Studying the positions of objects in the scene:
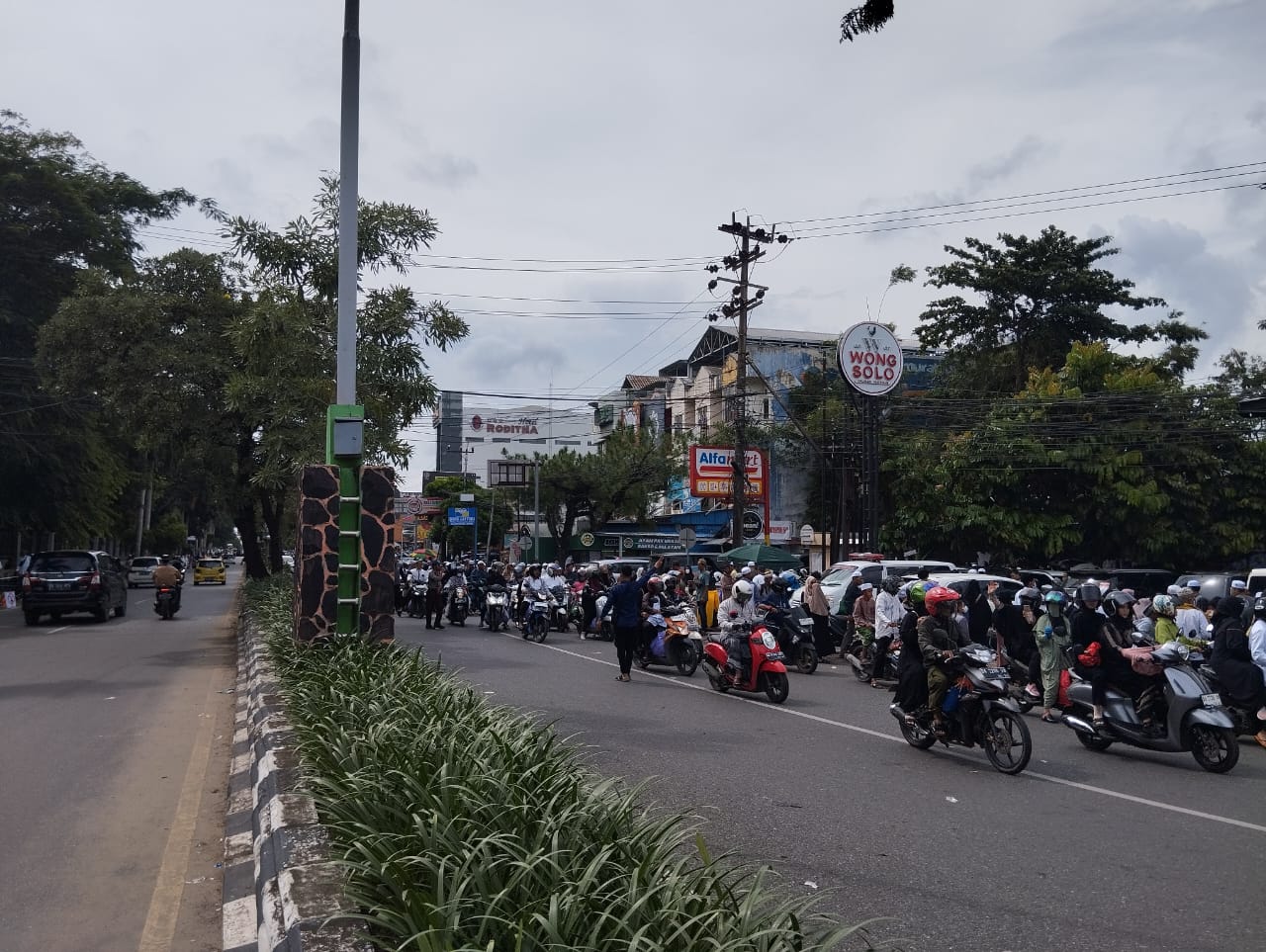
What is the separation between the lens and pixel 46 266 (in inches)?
1246

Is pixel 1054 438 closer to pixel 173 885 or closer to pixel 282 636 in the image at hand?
pixel 282 636

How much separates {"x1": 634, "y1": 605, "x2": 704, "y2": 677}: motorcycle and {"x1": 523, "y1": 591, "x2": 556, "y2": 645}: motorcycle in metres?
5.51

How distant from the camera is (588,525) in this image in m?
57.3

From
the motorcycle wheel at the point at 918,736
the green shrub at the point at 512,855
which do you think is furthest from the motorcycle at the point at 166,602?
the green shrub at the point at 512,855

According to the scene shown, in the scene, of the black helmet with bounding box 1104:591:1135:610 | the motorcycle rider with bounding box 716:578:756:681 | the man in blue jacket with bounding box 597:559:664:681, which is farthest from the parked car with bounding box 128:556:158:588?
the black helmet with bounding box 1104:591:1135:610

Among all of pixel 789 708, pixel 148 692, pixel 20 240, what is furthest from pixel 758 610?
pixel 20 240

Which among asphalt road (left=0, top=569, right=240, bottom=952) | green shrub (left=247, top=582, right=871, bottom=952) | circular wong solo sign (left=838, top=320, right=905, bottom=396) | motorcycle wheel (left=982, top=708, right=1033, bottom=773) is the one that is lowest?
asphalt road (left=0, top=569, right=240, bottom=952)

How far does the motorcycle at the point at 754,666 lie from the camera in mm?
14133

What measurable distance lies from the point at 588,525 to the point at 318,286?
39.7 metres

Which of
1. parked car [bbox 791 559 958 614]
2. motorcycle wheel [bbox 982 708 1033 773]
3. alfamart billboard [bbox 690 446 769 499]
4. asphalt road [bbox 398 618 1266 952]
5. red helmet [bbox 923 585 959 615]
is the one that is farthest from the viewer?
alfamart billboard [bbox 690 446 769 499]

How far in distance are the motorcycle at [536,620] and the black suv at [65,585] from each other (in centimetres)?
1122

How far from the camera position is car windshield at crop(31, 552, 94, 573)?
26.8 meters

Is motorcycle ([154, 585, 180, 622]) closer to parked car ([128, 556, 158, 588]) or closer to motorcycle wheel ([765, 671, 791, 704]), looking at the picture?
motorcycle wheel ([765, 671, 791, 704])

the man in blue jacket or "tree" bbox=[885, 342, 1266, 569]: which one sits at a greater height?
"tree" bbox=[885, 342, 1266, 569]
